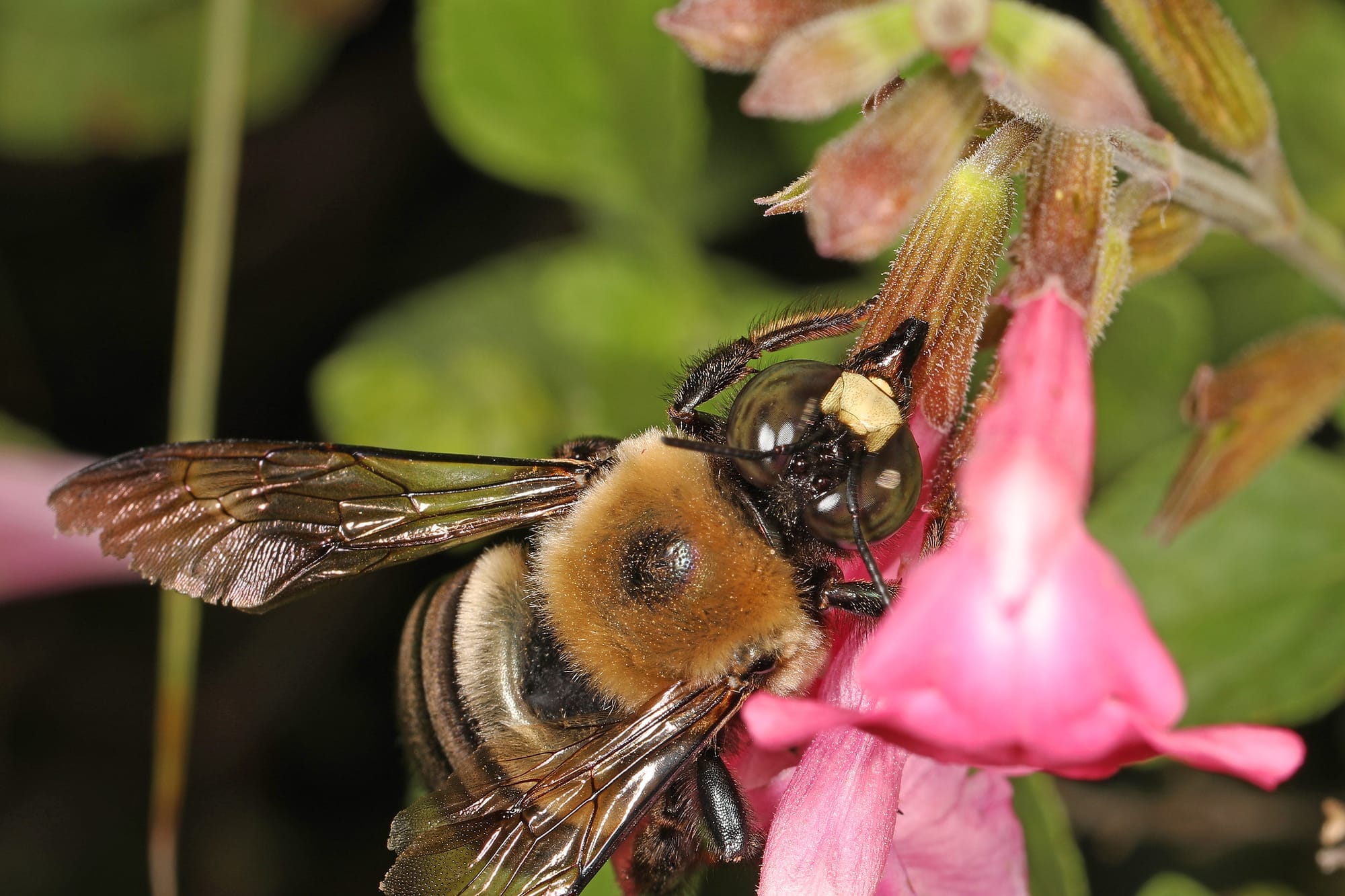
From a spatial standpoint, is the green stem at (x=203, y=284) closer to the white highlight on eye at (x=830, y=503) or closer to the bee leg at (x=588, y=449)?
the bee leg at (x=588, y=449)

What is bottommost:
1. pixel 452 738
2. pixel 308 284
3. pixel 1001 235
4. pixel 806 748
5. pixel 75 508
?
pixel 806 748

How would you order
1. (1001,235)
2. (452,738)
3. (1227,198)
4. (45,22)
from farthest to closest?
(45,22)
(1227,198)
(452,738)
(1001,235)

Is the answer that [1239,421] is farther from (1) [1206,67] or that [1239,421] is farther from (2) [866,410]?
(2) [866,410]

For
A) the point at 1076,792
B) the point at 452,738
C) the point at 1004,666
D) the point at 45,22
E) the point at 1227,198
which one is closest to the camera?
the point at 1004,666

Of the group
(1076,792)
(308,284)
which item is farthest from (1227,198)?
(308,284)

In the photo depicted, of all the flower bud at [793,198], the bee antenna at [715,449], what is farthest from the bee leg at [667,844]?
the flower bud at [793,198]

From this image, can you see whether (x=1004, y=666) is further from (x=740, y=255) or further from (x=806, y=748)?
(x=740, y=255)
